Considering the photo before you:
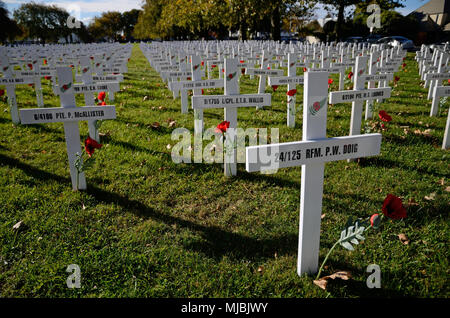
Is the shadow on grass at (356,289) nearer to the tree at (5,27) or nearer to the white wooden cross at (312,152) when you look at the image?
the white wooden cross at (312,152)

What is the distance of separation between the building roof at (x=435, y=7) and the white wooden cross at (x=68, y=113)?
224 feet

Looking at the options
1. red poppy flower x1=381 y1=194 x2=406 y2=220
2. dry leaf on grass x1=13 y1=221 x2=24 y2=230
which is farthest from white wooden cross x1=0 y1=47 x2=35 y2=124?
red poppy flower x1=381 y1=194 x2=406 y2=220

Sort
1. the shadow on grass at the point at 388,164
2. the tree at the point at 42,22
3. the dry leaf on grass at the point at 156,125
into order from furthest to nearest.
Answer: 1. the tree at the point at 42,22
2. the dry leaf on grass at the point at 156,125
3. the shadow on grass at the point at 388,164

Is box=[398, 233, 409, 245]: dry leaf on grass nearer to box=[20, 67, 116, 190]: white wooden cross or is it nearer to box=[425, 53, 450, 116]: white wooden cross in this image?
box=[425, 53, 450, 116]: white wooden cross

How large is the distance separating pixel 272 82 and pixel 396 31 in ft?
Result: 150

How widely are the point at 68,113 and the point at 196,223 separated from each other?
191 cm

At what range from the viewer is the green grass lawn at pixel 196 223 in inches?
97.7

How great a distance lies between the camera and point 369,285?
2396mm

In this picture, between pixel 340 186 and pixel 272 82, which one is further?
pixel 272 82

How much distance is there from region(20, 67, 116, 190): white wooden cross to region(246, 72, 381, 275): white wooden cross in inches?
91.7

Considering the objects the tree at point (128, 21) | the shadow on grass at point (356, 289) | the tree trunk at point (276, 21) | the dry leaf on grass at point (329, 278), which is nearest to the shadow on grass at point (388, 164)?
the shadow on grass at point (356, 289)

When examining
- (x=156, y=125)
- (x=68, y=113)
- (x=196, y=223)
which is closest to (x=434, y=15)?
(x=156, y=125)
